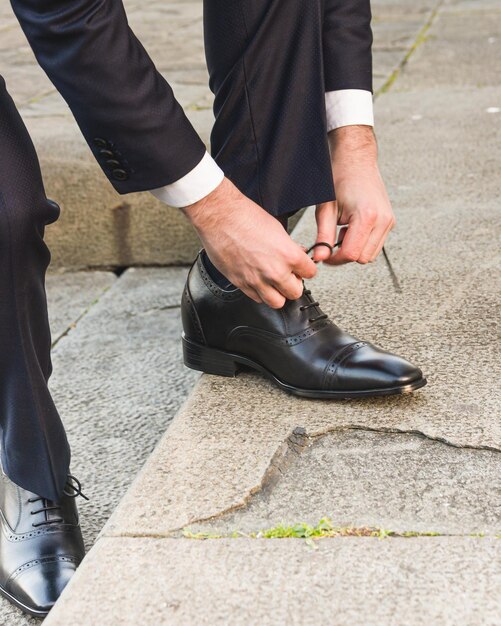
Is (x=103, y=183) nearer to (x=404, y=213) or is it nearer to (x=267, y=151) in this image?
(x=404, y=213)

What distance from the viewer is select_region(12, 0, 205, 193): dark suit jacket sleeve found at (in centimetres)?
111

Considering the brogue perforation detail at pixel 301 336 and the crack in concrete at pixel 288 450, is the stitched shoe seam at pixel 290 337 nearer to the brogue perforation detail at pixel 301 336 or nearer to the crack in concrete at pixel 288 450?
the brogue perforation detail at pixel 301 336

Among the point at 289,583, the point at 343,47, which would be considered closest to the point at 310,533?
the point at 289,583

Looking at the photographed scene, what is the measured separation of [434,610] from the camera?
102cm

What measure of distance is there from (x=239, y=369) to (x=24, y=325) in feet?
1.54

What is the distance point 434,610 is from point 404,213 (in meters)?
1.59

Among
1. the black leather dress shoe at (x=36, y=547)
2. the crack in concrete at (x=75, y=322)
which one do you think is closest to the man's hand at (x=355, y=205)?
the black leather dress shoe at (x=36, y=547)

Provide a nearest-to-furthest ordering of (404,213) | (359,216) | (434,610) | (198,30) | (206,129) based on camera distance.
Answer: (434,610), (359,216), (404,213), (206,129), (198,30)

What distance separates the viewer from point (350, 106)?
157 cm

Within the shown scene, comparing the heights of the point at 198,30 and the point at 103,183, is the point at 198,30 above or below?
below

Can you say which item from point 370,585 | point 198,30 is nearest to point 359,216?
point 370,585

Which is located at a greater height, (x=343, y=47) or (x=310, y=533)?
(x=343, y=47)

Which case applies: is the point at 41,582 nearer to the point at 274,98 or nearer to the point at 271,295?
the point at 271,295

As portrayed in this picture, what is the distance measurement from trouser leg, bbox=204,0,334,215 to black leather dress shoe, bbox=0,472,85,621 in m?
0.60
